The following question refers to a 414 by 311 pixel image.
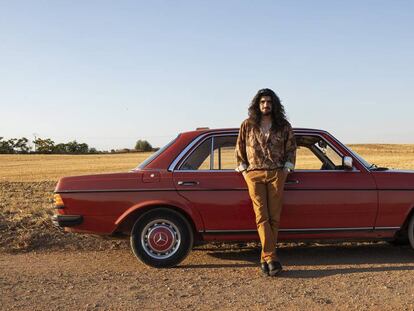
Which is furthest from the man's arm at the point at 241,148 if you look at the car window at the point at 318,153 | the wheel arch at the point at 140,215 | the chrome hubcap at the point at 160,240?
the chrome hubcap at the point at 160,240

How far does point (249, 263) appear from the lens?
600 centimetres

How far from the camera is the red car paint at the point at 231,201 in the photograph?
578 cm

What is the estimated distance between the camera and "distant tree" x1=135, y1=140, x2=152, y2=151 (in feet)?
273

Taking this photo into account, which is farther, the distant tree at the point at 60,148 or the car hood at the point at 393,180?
the distant tree at the point at 60,148

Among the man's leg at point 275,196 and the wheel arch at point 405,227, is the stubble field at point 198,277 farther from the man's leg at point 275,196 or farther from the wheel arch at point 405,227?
the man's leg at point 275,196

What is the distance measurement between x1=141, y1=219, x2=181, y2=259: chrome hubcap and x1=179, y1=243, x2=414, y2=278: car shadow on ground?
0.93ft

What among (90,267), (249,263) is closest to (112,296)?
(90,267)

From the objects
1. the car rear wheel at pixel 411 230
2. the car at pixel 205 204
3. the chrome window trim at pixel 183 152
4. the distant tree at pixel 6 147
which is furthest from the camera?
the distant tree at pixel 6 147

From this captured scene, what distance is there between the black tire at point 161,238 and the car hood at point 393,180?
2.21 metres

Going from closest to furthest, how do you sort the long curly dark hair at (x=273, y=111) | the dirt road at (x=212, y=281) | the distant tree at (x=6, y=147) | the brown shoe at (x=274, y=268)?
the dirt road at (x=212, y=281) → the brown shoe at (x=274, y=268) → the long curly dark hair at (x=273, y=111) → the distant tree at (x=6, y=147)

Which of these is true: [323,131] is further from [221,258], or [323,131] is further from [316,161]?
[221,258]

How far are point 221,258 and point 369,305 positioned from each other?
228 centimetres

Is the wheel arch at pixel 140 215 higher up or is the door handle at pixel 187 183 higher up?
the door handle at pixel 187 183

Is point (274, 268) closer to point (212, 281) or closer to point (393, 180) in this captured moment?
point (212, 281)
